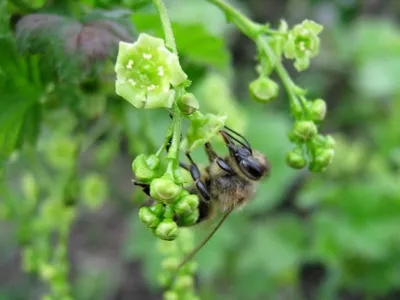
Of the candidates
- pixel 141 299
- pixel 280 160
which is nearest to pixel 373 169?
pixel 280 160

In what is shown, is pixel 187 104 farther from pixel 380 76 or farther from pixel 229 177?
pixel 380 76

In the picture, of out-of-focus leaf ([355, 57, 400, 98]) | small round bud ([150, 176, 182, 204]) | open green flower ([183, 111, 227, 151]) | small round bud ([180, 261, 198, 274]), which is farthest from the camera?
out-of-focus leaf ([355, 57, 400, 98])

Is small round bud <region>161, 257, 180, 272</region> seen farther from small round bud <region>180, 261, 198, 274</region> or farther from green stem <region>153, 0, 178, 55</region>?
green stem <region>153, 0, 178, 55</region>

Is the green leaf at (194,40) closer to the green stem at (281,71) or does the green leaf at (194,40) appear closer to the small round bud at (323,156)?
the green stem at (281,71)

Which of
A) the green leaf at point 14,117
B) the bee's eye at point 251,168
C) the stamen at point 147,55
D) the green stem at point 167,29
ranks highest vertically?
the green stem at point 167,29

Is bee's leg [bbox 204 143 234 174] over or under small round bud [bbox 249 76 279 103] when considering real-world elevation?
under

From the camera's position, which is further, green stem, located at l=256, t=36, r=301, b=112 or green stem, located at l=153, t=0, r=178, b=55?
green stem, located at l=256, t=36, r=301, b=112

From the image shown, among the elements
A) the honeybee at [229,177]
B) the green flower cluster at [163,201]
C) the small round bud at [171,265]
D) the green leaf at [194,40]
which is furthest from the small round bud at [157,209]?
the green leaf at [194,40]

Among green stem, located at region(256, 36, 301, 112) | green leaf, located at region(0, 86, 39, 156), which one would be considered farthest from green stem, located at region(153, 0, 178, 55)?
green leaf, located at region(0, 86, 39, 156)
